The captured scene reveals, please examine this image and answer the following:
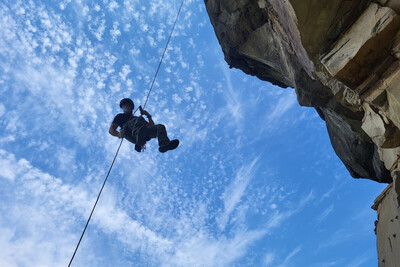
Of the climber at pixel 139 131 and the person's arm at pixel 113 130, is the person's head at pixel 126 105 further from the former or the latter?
the person's arm at pixel 113 130

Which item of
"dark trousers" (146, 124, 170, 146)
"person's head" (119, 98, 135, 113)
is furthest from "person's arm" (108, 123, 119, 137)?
"dark trousers" (146, 124, 170, 146)

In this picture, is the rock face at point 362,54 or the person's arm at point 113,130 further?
the person's arm at point 113,130

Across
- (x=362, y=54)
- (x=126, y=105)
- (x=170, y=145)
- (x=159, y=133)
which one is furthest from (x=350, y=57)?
(x=126, y=105)

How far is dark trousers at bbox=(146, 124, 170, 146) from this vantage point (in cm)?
766

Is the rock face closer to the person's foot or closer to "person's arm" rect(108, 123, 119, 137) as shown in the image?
the person's foot

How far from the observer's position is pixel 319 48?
3.56 m

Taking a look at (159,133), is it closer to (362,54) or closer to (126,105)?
(126,105)

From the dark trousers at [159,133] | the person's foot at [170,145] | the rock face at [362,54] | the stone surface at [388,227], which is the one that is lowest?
the stone surface at [388,227]

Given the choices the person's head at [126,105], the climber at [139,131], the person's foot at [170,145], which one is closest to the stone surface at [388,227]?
the person's foot at [170,145]

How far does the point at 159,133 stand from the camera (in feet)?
25.7

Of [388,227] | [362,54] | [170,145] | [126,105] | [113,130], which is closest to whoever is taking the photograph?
[362,54]

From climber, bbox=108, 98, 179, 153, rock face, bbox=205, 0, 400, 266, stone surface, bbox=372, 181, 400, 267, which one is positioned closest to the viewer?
rock face, bbox=205, 0, 400, 266

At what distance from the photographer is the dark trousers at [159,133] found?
7.66 metres

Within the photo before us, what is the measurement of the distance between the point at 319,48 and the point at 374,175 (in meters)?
4.08
